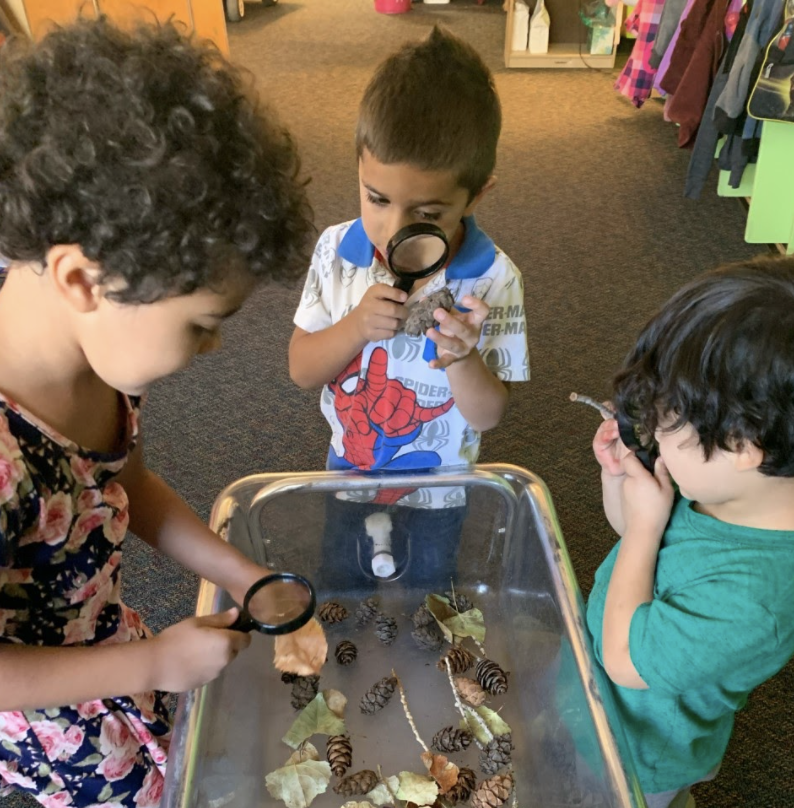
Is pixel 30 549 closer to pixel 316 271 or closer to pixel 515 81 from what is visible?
pixel 316 271

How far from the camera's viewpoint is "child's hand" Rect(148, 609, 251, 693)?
646 mm

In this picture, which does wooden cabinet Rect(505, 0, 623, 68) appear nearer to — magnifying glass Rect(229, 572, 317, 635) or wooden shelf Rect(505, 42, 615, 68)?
wooden shelf Rect(505, 42, 615, 68)

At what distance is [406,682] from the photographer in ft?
3.07

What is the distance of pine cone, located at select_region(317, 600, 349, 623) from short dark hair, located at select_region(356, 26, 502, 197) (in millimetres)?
546

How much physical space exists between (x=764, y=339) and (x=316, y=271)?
23.5 inches

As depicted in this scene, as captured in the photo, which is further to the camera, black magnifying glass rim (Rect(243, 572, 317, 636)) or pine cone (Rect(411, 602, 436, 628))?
pine cone (Rect(411, 602, 436, 628))

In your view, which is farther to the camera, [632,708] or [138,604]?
[138,604]

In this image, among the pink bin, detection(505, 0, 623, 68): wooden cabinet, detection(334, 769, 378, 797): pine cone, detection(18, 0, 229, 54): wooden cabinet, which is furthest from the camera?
the pink bin

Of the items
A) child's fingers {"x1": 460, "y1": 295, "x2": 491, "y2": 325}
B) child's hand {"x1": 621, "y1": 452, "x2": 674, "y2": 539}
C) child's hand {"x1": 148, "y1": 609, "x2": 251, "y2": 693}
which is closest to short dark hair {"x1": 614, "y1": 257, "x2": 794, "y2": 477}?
child's hand {"x1": 621, "y1": 452, "x2": 674, "y2": 539}

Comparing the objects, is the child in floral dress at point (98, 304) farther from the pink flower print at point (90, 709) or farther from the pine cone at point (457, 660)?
the pine cone at point (457, 660)

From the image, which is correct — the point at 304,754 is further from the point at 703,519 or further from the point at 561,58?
the point at 561,58

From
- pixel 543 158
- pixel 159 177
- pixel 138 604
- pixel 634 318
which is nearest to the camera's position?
pixel 159 177

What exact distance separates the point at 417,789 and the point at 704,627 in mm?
364

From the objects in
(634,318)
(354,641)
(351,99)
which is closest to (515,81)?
(351,99)
